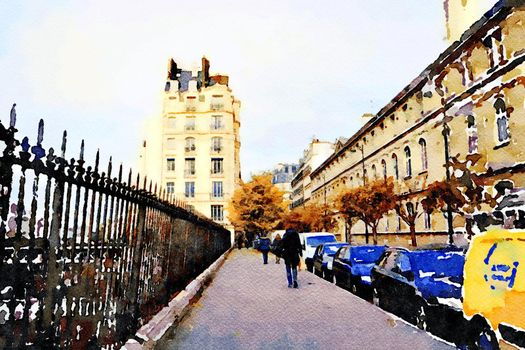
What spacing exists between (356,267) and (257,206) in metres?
48.8

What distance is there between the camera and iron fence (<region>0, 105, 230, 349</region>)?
3119 mm

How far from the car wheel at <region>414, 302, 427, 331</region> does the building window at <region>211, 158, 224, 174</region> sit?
2385 inches

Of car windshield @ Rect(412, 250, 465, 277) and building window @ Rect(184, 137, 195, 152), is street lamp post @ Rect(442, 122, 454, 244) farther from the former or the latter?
building window @ Rect(184, 137, 195, 152)

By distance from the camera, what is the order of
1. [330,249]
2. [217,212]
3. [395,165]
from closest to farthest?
[330,249]
[395,165]
[217,212]

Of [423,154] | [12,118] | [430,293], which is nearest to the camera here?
[12,118]

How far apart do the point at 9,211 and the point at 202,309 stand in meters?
7.80

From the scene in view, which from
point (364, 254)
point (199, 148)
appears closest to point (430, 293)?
point (364, 254)

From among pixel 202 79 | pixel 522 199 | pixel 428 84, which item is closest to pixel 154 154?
pixel 202 79

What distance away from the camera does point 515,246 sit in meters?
5.61

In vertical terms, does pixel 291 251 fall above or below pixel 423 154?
below

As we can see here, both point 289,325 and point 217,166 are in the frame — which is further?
point 217,166

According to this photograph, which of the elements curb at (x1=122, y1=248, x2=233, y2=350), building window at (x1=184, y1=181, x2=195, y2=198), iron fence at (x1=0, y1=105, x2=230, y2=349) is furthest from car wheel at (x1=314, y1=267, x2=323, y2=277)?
building window at (x1=184, y1=181, x2=195, y2=198)

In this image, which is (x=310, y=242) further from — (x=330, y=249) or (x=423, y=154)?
(x=423, y=154)

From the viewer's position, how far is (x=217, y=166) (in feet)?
228
